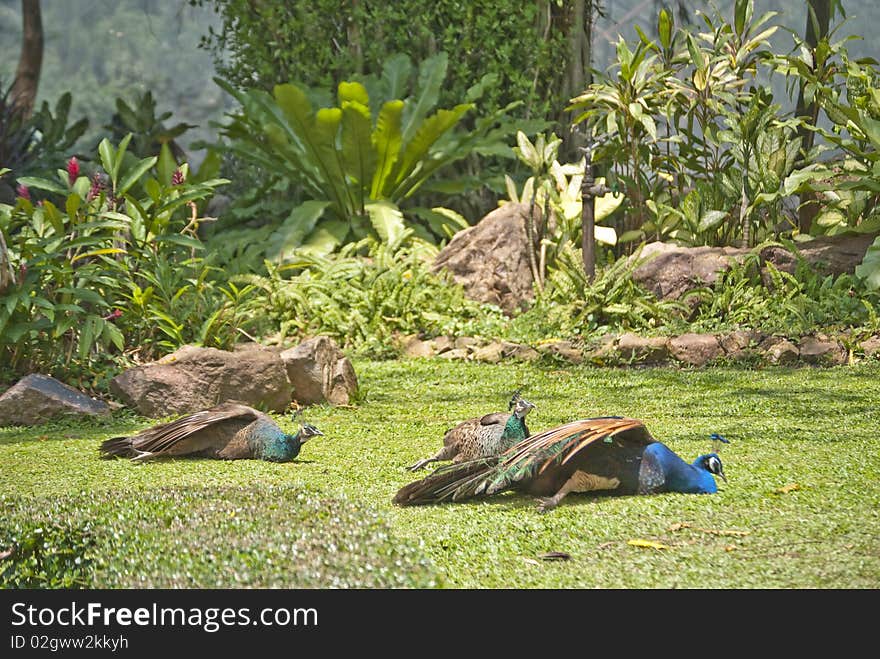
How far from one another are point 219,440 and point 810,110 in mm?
6774

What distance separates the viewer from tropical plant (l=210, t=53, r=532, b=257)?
9.07 meters

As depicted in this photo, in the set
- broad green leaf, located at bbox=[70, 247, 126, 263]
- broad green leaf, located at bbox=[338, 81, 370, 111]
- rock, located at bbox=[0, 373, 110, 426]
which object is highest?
broad green leaf, located at bbox=[338, 81, 370, 111]

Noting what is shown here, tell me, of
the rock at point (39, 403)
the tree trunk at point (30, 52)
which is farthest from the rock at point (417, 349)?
the tree trunk at point (30, 52)

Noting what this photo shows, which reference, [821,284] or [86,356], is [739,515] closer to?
[86,356]

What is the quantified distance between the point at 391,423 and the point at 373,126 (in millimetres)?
5748

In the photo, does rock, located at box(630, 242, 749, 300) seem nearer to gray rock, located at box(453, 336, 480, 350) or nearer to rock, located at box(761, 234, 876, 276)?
rock, located at box(761, 234, 876, 276)

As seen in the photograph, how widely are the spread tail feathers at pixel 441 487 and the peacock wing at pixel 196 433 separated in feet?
3.95

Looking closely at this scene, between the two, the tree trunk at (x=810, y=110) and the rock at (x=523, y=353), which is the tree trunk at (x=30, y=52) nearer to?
the rock at (x=523, y=353)

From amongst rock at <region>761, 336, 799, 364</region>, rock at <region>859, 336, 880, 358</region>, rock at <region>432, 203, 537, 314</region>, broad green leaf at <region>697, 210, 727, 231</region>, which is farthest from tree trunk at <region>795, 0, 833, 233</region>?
rock at <region>432, 203, 537, 314</region>

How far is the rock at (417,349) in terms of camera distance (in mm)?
6970

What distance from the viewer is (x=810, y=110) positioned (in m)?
8.95

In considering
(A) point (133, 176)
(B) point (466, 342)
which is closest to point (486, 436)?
(B) point (466, 342)

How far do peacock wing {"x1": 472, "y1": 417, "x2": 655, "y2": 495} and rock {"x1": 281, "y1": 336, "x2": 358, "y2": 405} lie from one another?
7.72ft

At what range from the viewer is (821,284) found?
7055mm
